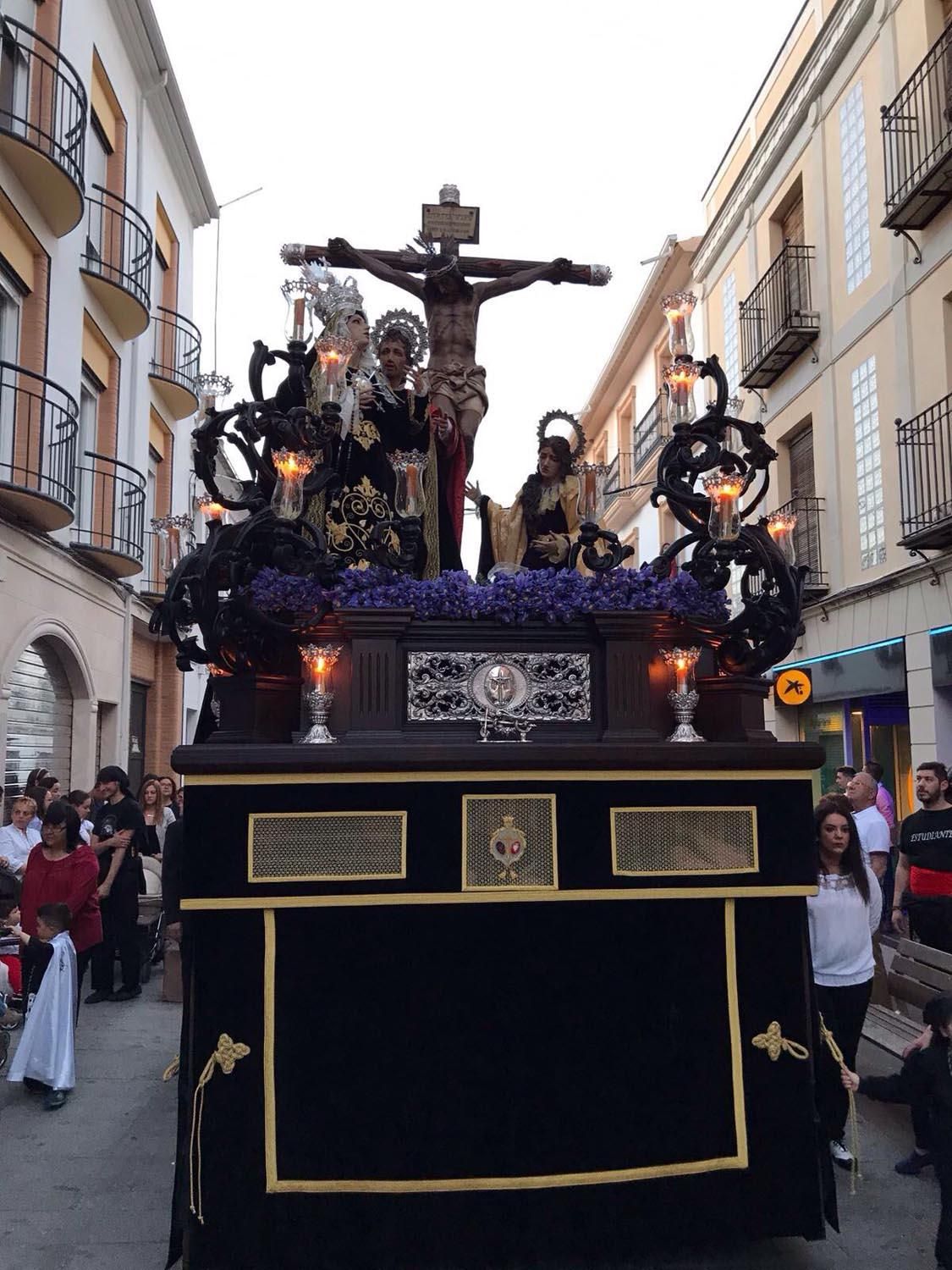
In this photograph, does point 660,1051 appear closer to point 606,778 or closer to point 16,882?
point 606,778

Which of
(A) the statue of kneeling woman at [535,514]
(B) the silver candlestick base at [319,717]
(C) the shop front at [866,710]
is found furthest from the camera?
(C) the shop front at [866,710]

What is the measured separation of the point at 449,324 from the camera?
6.12 m

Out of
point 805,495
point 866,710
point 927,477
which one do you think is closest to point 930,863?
Answer: point 927,477

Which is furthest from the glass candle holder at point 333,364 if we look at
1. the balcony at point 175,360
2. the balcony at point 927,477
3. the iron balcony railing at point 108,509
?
the balcony at point 175,360

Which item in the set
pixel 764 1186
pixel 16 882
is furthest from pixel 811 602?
pixel 764 1186

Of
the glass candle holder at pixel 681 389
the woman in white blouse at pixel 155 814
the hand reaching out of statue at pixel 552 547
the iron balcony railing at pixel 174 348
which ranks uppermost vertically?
the iron balcony railing at pixel 174 348

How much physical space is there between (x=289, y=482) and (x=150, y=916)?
6302mm

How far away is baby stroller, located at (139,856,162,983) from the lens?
9.39 m

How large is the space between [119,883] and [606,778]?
19.4 ft

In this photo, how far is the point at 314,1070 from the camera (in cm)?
381

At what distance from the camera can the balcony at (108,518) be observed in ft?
44.6

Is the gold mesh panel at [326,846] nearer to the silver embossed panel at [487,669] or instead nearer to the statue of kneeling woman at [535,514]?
the silver embossed panel at [487,669]

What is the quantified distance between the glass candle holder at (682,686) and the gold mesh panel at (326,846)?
1419mm

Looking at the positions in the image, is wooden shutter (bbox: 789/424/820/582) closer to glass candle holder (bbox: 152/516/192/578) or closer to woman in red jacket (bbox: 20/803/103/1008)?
woman in red jacket (bbox: 20/803/103/1008)
